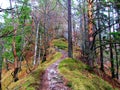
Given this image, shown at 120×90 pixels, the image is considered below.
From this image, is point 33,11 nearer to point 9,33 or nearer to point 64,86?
point 64,86

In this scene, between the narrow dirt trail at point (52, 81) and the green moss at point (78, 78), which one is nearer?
the narrow dirt trail at point (52, 81)

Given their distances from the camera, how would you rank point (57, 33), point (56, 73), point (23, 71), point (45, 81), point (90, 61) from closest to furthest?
point (45, 81), point (56, 73), point (90, 61), point (23, 71), point (57, 33)

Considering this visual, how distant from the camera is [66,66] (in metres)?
14.5

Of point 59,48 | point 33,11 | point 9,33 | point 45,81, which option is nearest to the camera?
point 9,33

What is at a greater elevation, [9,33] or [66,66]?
[9,33]

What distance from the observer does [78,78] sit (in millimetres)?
12312

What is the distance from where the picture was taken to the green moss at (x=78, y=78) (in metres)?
11.3

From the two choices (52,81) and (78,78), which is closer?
(52,81)

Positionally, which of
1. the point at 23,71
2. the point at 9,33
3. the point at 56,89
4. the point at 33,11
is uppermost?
the point at 33,11

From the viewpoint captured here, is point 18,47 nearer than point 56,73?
No

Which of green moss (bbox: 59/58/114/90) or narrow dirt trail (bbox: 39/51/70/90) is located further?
green moss (bbox: 59/58/114/90)

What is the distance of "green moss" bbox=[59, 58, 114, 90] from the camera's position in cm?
1134

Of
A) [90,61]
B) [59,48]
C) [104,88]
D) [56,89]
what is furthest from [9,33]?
[59,48]

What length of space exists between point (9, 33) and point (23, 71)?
74.8ft
